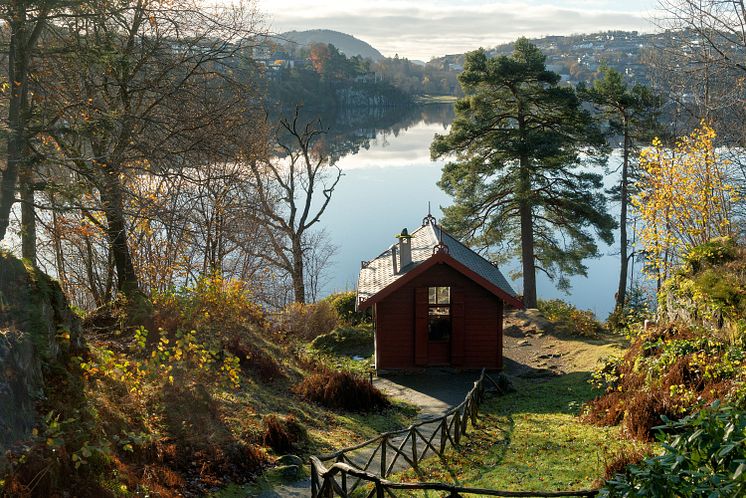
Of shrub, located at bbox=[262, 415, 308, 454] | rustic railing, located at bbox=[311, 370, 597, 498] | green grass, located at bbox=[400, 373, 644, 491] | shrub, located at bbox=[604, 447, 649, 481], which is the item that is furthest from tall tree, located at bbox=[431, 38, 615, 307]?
shrub, located at bbox=[604, 447, 649, 481]

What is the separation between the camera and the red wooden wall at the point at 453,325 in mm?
21656

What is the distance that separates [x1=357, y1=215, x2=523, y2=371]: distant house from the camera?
21484mm

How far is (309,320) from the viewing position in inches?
1132

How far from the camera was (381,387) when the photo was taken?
20891 mm

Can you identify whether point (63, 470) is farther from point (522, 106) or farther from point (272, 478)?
point (522, 106)

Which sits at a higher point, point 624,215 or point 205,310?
point 624,215

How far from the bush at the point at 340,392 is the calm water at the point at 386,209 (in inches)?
788

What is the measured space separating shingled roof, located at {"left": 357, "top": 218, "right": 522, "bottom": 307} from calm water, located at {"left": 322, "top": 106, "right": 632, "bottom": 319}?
38.9ft

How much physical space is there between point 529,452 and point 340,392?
5.95 meters

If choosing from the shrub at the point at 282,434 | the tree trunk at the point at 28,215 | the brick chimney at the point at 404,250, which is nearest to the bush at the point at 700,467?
the shrub at the point at 282,434

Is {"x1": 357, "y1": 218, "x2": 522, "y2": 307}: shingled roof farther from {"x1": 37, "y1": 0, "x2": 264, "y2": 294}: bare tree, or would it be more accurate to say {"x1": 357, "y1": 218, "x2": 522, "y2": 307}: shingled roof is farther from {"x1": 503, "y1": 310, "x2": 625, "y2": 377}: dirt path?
{"x1": 37, "y1": 0, "x2": 264, "y2": 294}: bare tree

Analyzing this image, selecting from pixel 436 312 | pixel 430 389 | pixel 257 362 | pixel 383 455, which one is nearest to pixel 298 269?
pixel 436 312

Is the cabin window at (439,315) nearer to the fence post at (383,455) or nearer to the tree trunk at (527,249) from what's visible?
the fence post at (383,455)

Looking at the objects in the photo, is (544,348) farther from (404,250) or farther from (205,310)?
(205,310)
